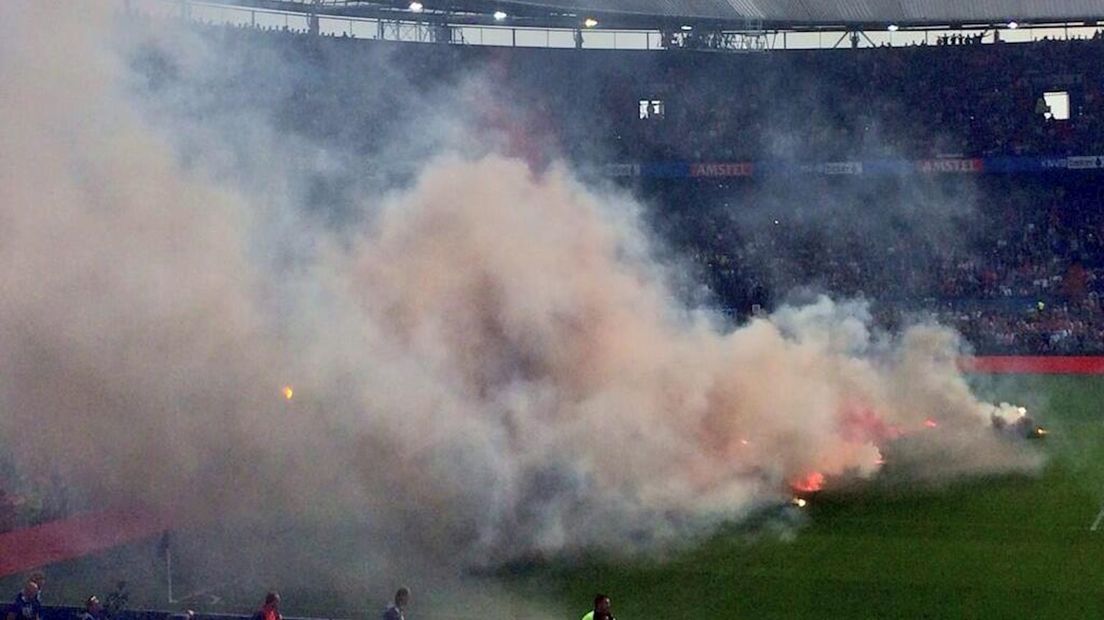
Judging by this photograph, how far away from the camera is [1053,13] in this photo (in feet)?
130

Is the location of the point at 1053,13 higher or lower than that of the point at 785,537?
higher

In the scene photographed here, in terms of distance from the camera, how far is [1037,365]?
31.2 metres

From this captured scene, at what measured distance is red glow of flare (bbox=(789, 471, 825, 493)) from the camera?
746 inches

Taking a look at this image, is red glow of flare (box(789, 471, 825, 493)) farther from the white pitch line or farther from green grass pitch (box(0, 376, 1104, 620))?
the white pitch line

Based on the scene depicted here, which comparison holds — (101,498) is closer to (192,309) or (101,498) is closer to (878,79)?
(192,309)

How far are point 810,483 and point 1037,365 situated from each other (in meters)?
14.5

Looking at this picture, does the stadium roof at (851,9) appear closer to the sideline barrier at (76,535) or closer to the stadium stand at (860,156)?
the stadium stand at (860,156)

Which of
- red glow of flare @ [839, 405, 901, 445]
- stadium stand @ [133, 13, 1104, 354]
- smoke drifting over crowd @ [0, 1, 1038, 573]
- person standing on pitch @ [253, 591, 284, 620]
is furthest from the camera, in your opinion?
stadium stand @ [133, 13, 1104, 354]

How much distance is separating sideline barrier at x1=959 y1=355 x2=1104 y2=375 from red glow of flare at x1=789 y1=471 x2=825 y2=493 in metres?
12.2

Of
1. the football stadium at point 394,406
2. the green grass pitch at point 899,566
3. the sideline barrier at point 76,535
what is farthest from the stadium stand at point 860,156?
the sideline barrier at point 76,535

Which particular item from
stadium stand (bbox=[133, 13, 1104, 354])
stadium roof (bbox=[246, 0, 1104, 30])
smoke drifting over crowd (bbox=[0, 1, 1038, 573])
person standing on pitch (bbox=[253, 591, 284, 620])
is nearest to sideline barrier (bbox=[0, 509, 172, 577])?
smoke drifting over crowd (bbox=[0, 1, 1038, 573])

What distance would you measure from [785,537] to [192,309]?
803 cm

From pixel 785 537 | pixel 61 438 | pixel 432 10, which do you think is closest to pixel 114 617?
pixel 61 438

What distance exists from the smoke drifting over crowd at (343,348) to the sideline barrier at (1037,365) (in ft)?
47.0
